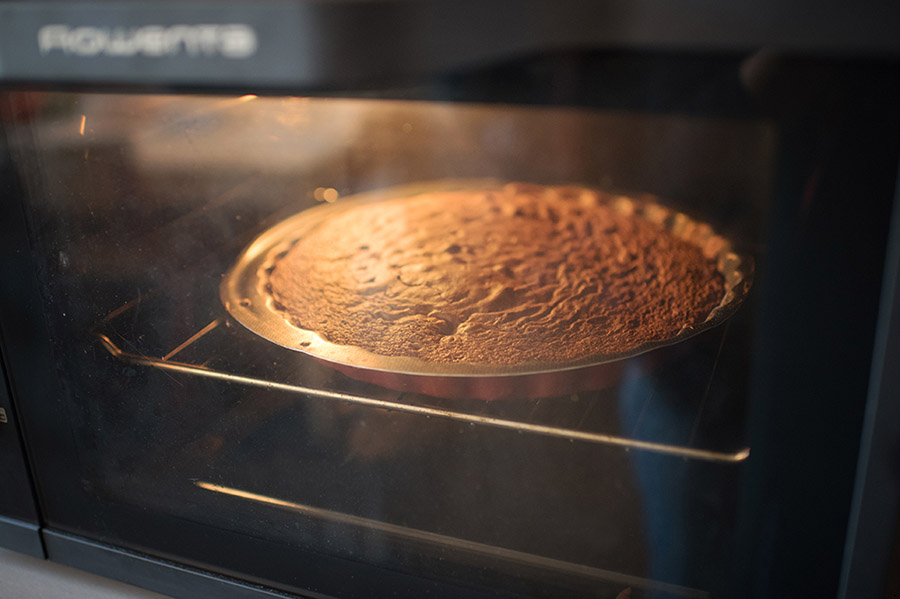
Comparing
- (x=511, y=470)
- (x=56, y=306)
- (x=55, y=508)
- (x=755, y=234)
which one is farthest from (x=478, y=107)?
(x=55, y=508)

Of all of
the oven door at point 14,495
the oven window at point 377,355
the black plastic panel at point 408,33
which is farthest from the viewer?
the oven door at point 14,495

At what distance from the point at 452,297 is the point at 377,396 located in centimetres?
10

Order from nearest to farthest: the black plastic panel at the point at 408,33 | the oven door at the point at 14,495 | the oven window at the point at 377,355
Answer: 1. the black plastic panel at the point at 408,33
2. the oven window at the point at 377,355
3. the oven door at the point at 14,495

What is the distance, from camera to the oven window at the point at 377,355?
0.47 m

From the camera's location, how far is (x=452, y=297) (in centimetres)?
61

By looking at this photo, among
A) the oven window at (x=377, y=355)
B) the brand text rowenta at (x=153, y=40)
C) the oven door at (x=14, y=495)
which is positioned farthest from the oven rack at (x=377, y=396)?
the brand text rowenta at (x=153, y=40)

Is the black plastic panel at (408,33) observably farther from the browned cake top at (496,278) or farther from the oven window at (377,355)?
the browned cake top at (496,278)

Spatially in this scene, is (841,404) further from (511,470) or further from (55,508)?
(55,508)

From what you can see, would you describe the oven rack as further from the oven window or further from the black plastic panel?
the black plastic panel

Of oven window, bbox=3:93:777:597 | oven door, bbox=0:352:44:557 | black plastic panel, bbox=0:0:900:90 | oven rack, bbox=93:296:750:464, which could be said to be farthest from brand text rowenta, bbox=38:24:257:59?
oven door, bbox=0:352:44:557

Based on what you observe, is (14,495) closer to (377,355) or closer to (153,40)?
(377,355)

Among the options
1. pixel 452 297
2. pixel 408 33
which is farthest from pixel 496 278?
pixel 408 33

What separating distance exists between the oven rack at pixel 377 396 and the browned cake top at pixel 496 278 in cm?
3

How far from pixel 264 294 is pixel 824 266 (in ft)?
1.43
